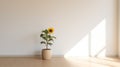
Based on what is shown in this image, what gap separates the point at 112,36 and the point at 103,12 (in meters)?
0.65

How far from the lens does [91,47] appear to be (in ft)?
16.7

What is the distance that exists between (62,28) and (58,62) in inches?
39.2

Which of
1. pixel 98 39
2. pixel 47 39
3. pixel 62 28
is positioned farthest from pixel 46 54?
pixel 98 39

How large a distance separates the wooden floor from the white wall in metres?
0.37

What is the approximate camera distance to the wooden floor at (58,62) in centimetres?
412

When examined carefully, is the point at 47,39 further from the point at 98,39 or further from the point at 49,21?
the point at 98,39

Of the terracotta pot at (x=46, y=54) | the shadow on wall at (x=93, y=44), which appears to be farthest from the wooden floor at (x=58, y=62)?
the shadow on wall at (x=93, y=44)

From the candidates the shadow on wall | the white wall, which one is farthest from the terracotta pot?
the shadow on wall

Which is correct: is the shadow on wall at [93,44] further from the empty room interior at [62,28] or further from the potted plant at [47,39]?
the potted plant at [47,39]

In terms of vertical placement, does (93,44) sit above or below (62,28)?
below

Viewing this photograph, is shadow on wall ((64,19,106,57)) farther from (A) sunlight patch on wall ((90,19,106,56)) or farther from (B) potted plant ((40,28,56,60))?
(B) potted plant ((40,28,56,60))

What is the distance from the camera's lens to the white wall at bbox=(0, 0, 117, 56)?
194 inches

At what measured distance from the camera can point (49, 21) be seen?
16.3 ft

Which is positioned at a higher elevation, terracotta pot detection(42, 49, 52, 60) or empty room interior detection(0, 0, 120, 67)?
empty room interior detection(0, 0, 120, 67)
